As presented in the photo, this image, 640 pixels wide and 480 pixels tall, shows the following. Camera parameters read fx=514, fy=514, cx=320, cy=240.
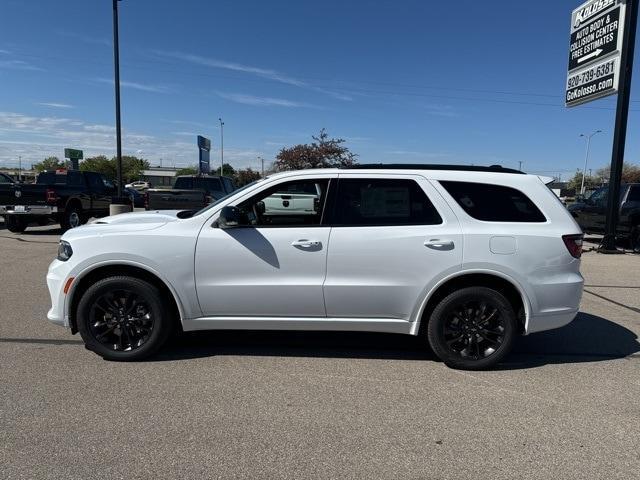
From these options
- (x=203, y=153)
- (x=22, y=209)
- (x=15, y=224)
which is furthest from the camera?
(x=203, y=153)

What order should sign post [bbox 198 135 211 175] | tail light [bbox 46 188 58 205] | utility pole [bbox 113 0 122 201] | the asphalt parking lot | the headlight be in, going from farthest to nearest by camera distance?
sign post [bbox 198 135 211 175] < utility pole [bbox 113 0 122 201] < tail light [bbox 46 188 58 205] < the headlight < the asphalt parking lot

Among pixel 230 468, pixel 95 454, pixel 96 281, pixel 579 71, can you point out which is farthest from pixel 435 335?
pixel 579 71

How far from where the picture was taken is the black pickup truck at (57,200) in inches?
576

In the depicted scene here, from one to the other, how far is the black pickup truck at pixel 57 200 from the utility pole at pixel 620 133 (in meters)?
15.0

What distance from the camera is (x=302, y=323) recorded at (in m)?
4.61

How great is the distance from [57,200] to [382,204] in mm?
13193

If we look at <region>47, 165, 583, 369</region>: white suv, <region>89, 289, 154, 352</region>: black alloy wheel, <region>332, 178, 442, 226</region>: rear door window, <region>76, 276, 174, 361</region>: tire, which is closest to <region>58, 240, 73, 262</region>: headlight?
<region>47, 165, 583, 369</region>: white suv

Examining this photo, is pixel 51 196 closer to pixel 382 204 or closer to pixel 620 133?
pixel 382 204

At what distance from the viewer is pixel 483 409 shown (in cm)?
385

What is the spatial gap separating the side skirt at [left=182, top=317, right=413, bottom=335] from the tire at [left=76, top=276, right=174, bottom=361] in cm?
26

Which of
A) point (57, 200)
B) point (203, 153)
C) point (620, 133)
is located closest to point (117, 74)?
point (57, 200)

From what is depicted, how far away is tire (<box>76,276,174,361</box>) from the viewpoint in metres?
Answer: 4.57

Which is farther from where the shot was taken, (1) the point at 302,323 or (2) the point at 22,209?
(2) the point at 22,209

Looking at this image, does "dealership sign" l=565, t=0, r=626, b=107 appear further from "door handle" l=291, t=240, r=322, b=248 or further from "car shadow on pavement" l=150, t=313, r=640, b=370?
"door handle" l=291, t=240, r=322, b=248
